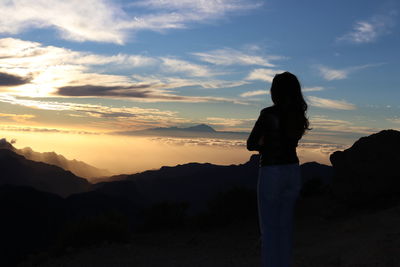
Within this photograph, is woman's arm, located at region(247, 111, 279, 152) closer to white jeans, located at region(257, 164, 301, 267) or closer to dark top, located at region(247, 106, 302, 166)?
dark top, located at region(247, 106, 302, 166)

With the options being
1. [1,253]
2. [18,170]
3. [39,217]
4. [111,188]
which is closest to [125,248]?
[1,253]

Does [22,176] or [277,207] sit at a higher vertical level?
[277,207]

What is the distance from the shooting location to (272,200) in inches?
186

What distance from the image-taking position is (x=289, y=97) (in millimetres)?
4812

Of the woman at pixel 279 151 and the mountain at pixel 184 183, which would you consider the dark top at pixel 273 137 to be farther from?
the mountain at pixel 184 183

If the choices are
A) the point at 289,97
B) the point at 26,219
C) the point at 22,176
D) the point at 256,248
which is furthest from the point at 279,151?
the point at 22,176

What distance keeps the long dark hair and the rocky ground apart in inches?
194

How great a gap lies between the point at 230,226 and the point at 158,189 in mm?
120669

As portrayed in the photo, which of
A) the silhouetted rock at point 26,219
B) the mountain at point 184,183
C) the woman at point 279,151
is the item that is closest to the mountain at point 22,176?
the mountain at point 184,183

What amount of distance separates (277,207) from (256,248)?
8186mm

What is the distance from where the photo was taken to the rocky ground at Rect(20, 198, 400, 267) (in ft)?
29.9

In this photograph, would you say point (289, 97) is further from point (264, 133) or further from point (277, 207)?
point (277, 207)

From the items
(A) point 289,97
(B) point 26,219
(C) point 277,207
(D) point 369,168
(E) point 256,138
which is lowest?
(B) point 26,219

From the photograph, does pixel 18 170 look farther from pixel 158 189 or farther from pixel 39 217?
pixel 39 217
